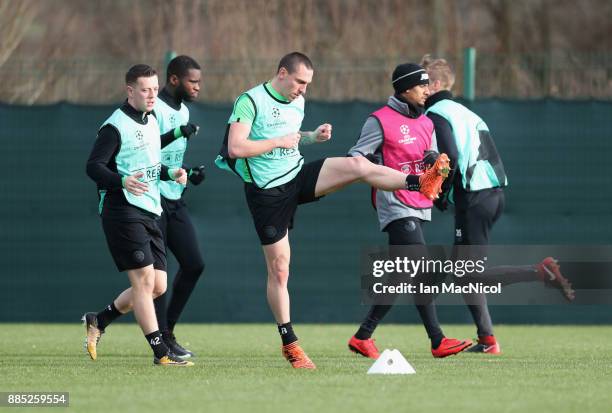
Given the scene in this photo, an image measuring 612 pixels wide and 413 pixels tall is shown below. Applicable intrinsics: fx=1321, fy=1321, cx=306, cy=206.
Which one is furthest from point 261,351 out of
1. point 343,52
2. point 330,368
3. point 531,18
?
point 531,18

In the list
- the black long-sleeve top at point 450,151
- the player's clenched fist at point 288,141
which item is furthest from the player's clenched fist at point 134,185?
the black long-sleeve top at point 450,151

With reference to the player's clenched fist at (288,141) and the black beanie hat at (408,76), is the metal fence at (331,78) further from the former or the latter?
the player's clenched fist at (288,141)

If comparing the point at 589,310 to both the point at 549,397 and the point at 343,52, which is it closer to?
the point at 549,397

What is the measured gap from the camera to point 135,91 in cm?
861

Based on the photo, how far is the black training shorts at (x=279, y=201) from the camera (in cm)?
851

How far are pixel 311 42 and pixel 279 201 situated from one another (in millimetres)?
13401

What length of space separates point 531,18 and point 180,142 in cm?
1946

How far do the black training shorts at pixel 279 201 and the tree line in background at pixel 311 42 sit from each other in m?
5.85

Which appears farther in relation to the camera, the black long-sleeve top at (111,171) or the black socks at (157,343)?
the black socks at (157,343)

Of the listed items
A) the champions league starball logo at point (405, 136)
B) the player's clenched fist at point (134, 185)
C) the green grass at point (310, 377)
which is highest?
the champions league starball logo at point (405, 136)

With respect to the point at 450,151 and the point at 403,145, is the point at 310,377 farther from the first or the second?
the point at 450,151

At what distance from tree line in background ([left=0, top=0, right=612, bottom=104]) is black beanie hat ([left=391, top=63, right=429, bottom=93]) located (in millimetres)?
4614

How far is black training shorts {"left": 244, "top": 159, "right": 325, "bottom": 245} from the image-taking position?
8.51m

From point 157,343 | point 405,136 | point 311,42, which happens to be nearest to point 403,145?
point 405,136
